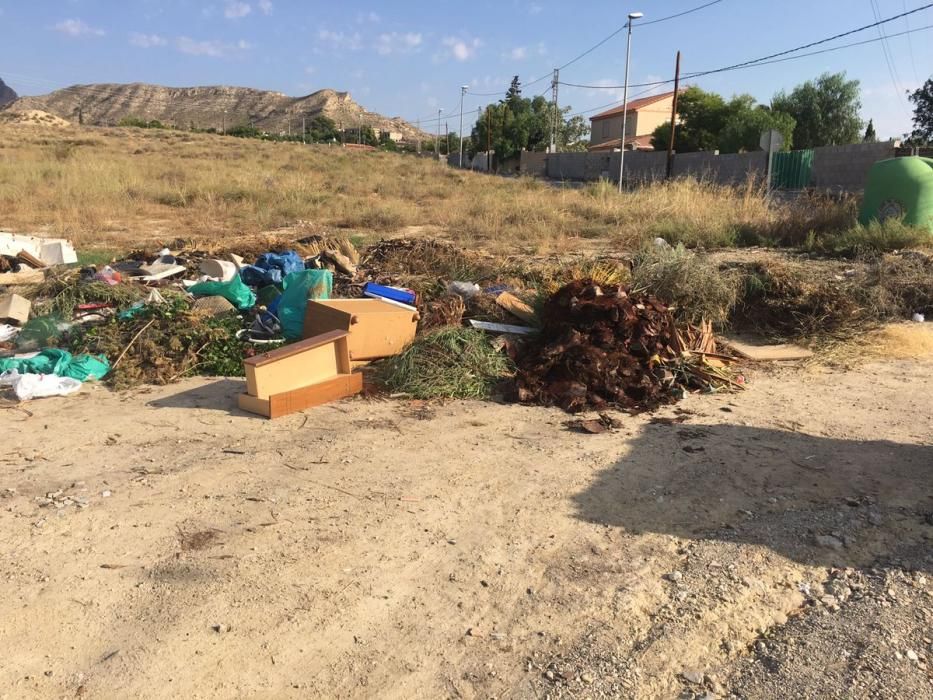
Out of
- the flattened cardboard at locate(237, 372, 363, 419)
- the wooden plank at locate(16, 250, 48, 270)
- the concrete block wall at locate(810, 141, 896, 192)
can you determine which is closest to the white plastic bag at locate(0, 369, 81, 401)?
the flattened cardboard at locate(237, 372, 363, 419)

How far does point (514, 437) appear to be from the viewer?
4.41 meters

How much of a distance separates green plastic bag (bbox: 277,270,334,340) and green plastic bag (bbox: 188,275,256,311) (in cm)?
75

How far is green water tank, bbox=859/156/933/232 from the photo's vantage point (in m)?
9.95

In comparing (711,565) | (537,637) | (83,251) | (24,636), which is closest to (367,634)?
(537,637)

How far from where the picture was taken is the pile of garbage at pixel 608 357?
16.5 feet

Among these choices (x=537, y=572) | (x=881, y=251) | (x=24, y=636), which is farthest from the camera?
(x=881, y=251)

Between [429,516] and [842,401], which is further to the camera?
[842,401]

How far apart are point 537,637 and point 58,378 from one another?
173 inches

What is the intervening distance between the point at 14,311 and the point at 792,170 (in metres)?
23.1

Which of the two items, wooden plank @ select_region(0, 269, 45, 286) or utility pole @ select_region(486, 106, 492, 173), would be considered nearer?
wooden plank @ select_region(0, 269, 45, 286)

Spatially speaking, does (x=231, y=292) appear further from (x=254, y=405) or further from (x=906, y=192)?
(x=906, y=192)

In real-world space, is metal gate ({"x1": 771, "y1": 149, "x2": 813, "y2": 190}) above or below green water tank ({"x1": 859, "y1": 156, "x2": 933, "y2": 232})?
above

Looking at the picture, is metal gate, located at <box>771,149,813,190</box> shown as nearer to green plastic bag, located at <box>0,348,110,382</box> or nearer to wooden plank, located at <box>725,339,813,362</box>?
wooden plank, located at <box>725,339,813,362</box>

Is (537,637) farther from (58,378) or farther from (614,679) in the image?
(58,378)
